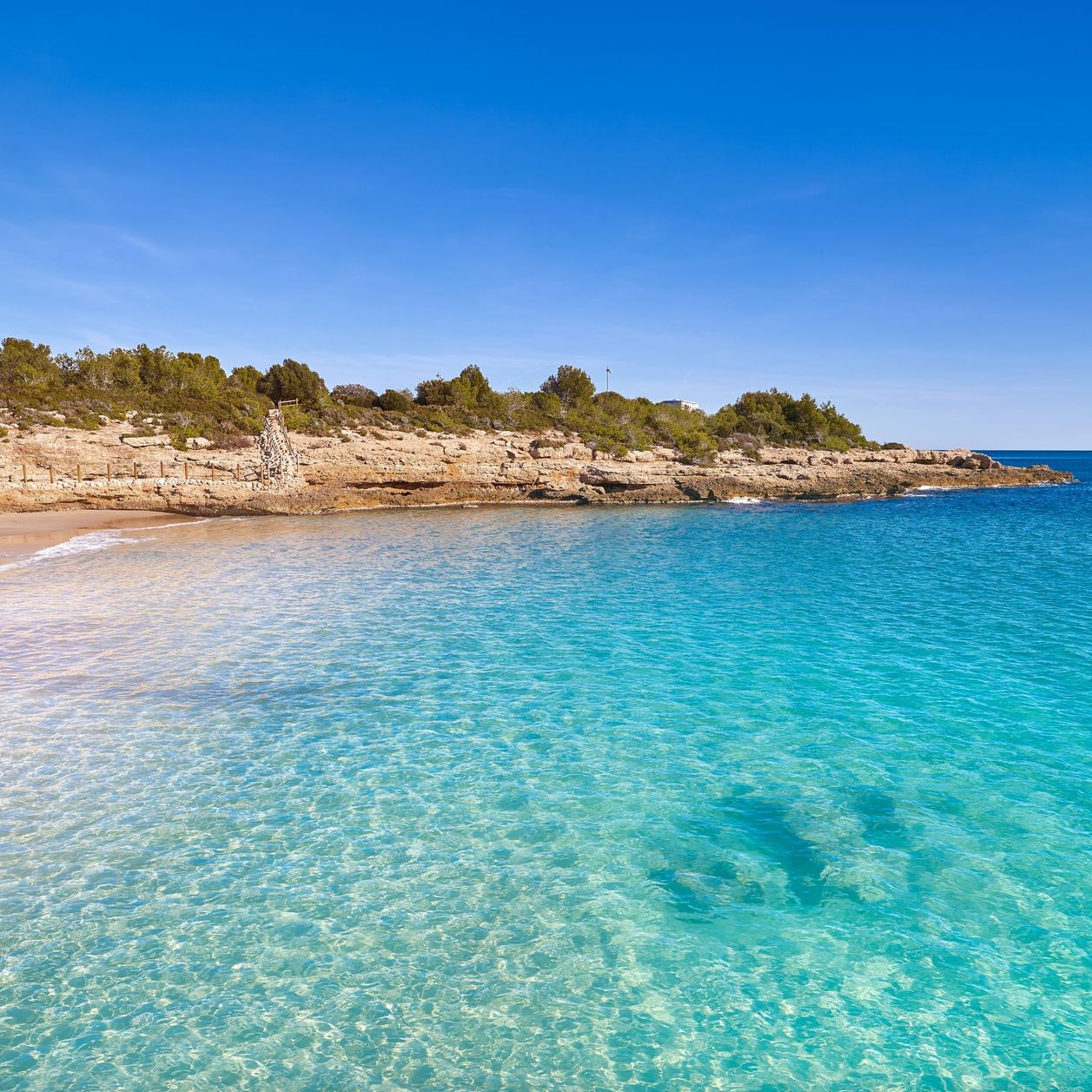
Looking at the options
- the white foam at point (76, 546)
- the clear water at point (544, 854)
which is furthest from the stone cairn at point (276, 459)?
the clear water at point (544, 854)

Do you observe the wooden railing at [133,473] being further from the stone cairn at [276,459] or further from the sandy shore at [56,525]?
the sandy shore at [56,525]

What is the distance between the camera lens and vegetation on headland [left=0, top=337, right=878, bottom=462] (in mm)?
48625

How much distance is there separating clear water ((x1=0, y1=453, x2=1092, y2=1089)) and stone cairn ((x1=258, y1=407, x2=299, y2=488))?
26578 mm

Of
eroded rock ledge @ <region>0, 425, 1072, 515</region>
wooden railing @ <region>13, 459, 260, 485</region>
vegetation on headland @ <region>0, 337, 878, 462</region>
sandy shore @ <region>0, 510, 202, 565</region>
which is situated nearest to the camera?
sandy shore @ <region>0, 510, 202, 565</region>

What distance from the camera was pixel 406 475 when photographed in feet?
148

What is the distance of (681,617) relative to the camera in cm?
1702

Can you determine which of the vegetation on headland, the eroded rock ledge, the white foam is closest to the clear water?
the white foam

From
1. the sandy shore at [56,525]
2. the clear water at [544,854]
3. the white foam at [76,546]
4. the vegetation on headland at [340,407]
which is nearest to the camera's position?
the clear water at [544,854]

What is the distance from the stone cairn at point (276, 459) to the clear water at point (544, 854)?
26578mm

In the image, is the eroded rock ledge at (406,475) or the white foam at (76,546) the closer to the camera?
the white foam at (76,546)

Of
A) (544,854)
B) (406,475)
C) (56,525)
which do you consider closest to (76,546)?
(56,525)

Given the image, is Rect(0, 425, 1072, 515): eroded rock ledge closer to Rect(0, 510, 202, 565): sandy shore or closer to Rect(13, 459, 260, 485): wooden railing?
Rect(13, 459, 260, 485): wooden railing

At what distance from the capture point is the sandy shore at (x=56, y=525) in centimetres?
2770

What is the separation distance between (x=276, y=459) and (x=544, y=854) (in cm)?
3919
